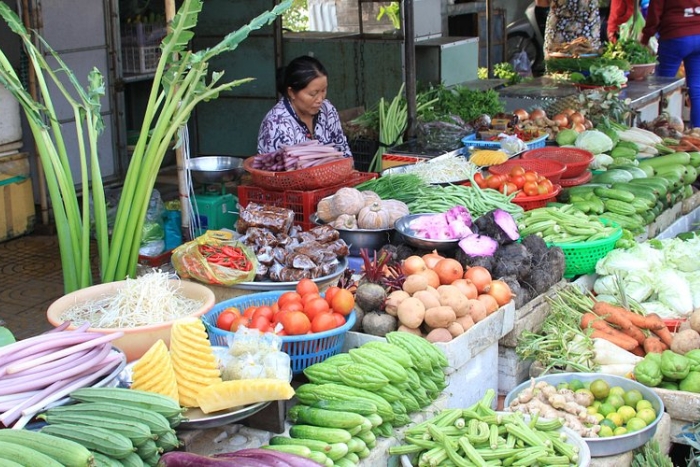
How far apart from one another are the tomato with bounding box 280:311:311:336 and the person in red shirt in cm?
770

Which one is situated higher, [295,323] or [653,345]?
[295,323]

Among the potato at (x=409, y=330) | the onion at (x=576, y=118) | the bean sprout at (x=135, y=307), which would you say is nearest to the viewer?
the bean sprout at (x=135, y=307)

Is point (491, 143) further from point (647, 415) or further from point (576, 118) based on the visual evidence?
point (647, 415)

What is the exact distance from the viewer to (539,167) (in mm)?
5957

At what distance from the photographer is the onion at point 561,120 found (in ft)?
23.9

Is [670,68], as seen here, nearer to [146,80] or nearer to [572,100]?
[572,100]

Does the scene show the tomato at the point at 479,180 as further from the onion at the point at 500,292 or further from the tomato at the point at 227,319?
the tomato at the point at 227,319

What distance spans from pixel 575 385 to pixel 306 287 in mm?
1316

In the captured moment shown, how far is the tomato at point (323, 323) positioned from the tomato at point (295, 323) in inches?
1.6

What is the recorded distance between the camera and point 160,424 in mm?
2625

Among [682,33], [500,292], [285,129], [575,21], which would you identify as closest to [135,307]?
[500,292]

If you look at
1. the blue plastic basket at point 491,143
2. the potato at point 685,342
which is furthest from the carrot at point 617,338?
the blue plastic basket at point 491,143

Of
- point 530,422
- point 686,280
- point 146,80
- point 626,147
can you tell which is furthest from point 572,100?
point 530,422

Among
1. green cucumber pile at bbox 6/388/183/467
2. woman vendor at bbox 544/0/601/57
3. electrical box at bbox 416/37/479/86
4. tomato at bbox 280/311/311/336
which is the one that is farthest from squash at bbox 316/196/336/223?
woman vendor at bbox 544/0/601/57
